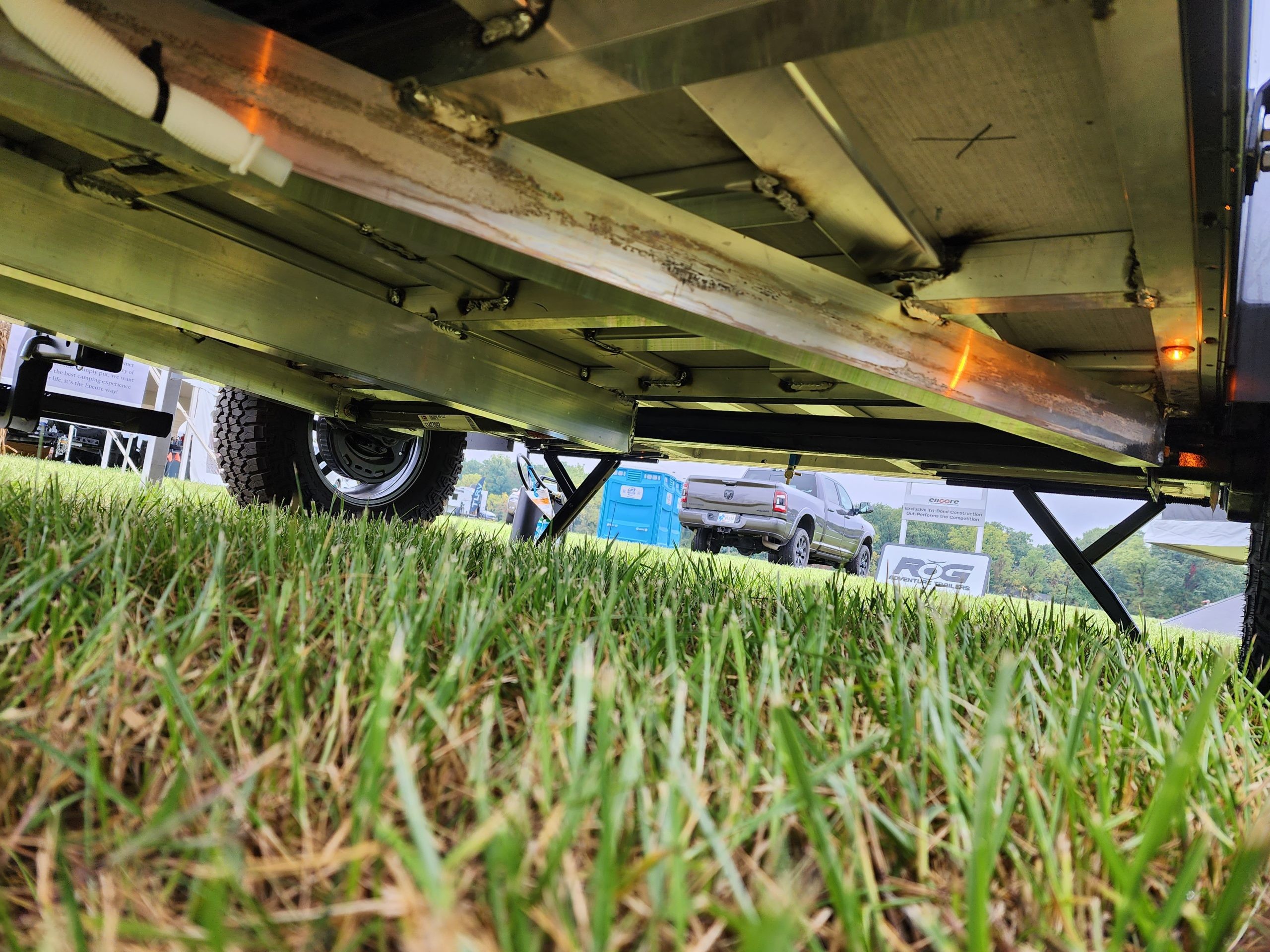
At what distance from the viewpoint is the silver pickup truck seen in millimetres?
13383

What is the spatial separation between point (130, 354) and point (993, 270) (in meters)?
3.20

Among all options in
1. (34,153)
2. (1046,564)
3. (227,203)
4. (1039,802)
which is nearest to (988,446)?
(1039,802)

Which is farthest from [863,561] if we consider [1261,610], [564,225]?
[564,225]

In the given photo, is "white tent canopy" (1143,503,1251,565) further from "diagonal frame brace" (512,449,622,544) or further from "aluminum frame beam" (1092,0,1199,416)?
"aluminum frame beam" (1092,0,1199,416)

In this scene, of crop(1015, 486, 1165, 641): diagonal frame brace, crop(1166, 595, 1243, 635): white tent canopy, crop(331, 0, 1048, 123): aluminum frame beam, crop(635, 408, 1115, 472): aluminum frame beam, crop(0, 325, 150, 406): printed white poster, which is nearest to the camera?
crop(331, 0, 1048, 123): aluminum frame beam

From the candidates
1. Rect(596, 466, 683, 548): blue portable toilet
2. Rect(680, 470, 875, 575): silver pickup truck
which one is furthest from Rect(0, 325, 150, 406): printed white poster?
Rect(596, 466, 683, 548): blue portable toilet

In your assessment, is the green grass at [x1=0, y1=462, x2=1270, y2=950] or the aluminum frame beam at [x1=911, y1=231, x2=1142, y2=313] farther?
the aluminum frame beam at [x1=911, y1=231, x2=1142, y2=313]

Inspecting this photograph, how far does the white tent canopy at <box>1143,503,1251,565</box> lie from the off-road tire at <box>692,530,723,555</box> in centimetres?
681

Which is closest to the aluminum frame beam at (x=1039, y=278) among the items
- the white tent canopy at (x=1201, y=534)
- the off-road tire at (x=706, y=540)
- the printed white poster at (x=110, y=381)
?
the white tent canopy at (x=1201, y=534)

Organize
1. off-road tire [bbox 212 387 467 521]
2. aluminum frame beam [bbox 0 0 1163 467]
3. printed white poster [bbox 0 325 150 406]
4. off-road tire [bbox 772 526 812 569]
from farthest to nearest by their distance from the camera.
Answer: off-road tire [bbox 772 526 812 569], printed white poster [bbox 0 325 150 406], off-road tire [bbox 212 387 467 521], aluminum frame beam [bbox 0 0 1163 467]

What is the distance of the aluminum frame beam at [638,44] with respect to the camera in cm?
103

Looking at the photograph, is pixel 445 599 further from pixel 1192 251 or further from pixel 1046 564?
pixel 1046 564

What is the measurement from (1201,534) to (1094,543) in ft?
21.4

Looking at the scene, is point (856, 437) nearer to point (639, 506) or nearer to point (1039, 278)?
point (1039, 278)
